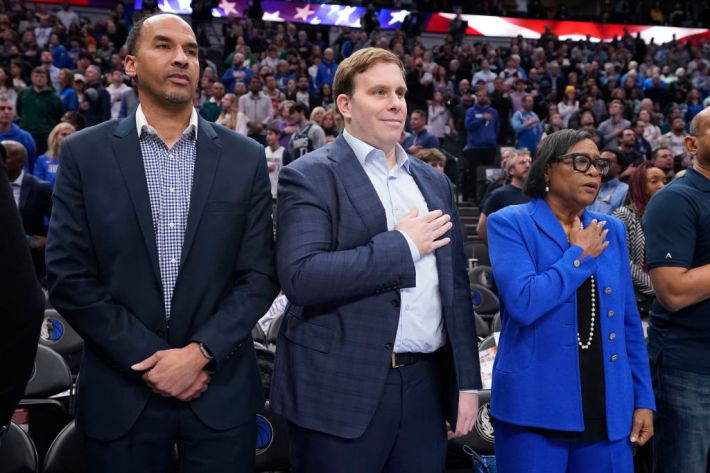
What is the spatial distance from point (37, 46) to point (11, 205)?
13249 millimetres

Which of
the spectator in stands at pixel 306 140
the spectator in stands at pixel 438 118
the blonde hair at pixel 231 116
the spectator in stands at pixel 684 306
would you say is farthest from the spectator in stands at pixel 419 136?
the spectator in stands at pixel 684 306

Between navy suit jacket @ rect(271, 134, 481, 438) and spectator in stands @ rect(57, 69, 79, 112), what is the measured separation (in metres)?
8.75

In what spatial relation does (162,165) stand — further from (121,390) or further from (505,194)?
(505,194)

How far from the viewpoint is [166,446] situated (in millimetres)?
2047

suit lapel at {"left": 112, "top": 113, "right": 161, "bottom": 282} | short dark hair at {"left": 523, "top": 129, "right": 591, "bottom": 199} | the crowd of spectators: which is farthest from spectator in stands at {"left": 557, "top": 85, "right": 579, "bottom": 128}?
suit lapel at {"left": 112, "top": 113, "right": 161, "bottom": 282}

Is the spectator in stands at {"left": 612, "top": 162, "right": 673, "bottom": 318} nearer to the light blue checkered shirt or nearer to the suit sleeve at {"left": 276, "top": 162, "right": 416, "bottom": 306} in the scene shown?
the suit sleeve at {"left": 276, "top": 162, "right": 416, "bottom": 306}

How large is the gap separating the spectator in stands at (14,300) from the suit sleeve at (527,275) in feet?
4.35

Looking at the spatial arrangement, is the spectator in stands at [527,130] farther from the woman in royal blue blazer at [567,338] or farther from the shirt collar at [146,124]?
the shirt collar at [146,124]

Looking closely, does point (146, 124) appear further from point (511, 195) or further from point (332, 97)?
point (332, 97)

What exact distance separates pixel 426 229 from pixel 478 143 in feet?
32.1

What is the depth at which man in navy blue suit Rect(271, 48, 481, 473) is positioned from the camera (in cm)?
199

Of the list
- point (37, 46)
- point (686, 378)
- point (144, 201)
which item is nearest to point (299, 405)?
point (144, 201)

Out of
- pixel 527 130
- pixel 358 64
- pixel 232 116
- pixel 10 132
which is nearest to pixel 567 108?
pixel 527 130

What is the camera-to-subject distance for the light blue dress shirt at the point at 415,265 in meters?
2.10
